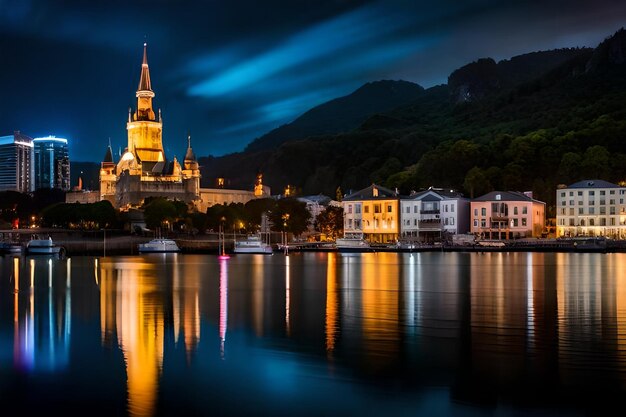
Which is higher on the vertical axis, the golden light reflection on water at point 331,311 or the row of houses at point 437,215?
the row of houses at point 437,215

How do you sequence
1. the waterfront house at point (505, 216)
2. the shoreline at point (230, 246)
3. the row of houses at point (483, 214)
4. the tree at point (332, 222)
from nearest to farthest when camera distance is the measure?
the shoreline at point (230, 246), the row of houses at point (483, 214), the waterfront house at point (505, 216), the tree at point (332, 222)

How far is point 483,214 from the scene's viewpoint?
112875 mm

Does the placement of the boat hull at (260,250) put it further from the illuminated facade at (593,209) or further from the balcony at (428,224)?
the illuminated facade at (593,209)

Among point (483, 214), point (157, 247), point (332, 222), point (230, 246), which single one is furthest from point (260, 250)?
point (483, 214)

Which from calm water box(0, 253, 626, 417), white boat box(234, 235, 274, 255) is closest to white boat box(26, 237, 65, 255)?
white boat box(234, 235, 274, 255)

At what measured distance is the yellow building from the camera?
382 ft

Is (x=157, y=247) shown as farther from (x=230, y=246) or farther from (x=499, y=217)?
(x=499, y=217)

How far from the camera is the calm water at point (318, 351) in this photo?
17703 millimetres

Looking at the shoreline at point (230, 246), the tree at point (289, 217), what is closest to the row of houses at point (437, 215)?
the shoreline at point (230, 246)

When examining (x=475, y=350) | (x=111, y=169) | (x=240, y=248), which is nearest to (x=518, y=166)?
(x=240, y=248)

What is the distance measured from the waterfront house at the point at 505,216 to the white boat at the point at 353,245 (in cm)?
1794

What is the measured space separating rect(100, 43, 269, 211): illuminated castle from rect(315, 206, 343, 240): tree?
39732mm

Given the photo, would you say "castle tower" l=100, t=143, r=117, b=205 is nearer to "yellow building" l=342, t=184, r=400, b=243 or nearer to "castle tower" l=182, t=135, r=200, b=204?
"castle tower" l=182, t=135, r=200, b=204

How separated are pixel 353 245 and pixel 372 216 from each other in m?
12.7
